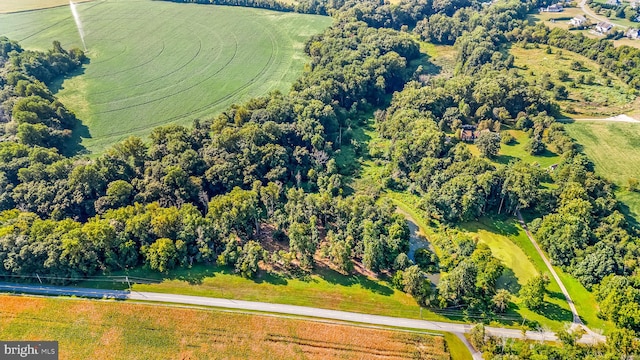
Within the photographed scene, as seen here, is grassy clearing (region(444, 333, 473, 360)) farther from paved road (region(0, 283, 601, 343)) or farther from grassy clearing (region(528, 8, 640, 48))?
grassy clearing (region(528, 8, 640, 48))

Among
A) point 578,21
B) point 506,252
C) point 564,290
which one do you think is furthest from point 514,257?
point 578,21

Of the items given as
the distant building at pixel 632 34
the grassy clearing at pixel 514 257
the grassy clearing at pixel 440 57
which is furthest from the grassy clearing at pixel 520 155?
the distant building at pixel 632 34

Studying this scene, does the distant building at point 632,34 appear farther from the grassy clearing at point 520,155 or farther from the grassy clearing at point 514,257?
the grassy clearing at point 514,257

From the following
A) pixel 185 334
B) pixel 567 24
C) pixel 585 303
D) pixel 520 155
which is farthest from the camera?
pixel 567 24

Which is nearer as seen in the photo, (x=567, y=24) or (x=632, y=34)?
(x=632, y=34)

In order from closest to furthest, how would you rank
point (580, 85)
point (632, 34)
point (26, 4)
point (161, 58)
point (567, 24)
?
point (580, 85) → point (161, 58) → point (632, 34) → point (26, 4) → point (567, 24)

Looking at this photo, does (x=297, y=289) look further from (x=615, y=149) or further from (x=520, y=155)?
(x=615, y=149)

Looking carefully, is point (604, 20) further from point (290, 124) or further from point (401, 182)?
point (290, 124)
